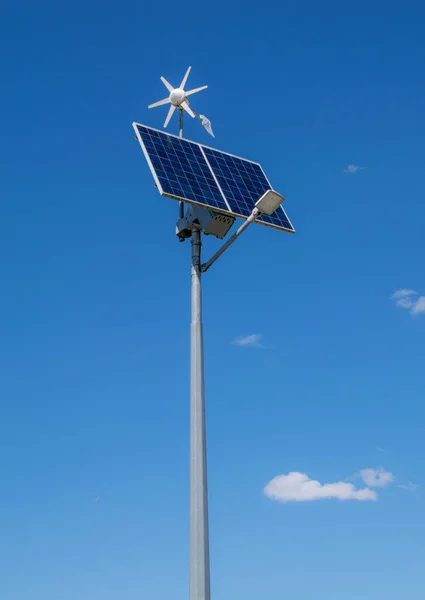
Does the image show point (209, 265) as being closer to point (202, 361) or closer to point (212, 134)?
point (202, 361)

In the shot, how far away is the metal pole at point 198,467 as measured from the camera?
1363 cm

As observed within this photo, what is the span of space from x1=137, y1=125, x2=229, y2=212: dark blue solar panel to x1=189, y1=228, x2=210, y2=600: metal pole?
7.21ft

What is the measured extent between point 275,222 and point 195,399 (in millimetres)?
5783

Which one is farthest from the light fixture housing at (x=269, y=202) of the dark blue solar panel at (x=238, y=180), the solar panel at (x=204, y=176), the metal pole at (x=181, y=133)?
the metal pole at (x=181, y=133)

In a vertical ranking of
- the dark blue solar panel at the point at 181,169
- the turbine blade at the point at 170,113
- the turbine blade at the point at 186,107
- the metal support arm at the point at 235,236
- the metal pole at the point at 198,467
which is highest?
the turbine blade at the point at 170,113

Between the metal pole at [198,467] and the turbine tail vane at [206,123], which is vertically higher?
the turbine tail vane at [206,123]

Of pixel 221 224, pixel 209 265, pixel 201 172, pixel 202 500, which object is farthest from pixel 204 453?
pixel 201 172

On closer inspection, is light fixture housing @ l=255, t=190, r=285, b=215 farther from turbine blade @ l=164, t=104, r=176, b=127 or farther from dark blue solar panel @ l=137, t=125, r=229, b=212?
turbine blade @ l=164, t=104, r=176, b=127

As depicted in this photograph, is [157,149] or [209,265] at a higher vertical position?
[157,149]

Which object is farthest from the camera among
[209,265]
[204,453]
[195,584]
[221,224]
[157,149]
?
[157,149]

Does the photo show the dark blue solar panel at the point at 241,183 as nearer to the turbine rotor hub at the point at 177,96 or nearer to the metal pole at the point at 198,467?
the turbine rotor hub at the point at 177,96

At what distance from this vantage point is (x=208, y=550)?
45.5 ft

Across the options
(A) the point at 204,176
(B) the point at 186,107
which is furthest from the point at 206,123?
(A) the point at 204,176

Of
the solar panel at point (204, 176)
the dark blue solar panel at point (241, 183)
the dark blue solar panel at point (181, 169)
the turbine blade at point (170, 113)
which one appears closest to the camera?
the dark blue solar panel at point (181, 169)
